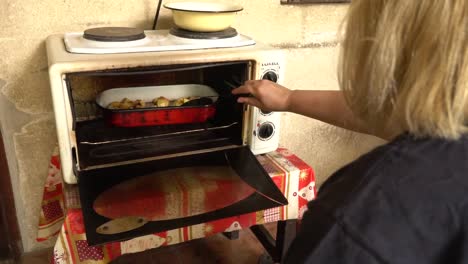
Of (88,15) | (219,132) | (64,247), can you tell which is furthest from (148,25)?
(64,247)

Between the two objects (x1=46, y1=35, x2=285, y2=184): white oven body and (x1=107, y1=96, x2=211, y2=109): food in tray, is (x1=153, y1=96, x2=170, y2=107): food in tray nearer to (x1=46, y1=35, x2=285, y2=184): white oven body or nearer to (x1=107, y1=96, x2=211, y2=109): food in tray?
(x1=107, y1=96, x2=211, y2=109): food in tray

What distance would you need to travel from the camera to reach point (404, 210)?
0.44m

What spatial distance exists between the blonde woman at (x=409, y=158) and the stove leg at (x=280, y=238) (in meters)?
0.59

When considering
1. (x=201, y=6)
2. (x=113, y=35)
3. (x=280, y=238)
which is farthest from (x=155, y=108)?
(x=280, y=238)

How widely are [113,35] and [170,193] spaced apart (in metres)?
0.35

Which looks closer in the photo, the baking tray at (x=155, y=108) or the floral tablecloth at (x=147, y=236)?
the floral tablecloth at (x=147, y=236)

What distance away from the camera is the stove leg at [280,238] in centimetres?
107

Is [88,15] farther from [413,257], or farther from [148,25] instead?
[413,257]

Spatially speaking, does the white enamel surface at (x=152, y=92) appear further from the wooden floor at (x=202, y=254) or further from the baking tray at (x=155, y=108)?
the wooden floor at (x=202, y=254)

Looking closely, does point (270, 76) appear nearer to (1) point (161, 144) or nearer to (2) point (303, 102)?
(2) point (303, 102)

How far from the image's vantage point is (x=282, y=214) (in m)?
1.01

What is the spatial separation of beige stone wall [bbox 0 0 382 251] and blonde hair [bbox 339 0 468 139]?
75cm

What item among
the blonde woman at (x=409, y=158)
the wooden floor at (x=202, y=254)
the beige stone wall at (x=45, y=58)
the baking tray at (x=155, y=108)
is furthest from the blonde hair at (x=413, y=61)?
the wooden floor at (x=202, y=254)

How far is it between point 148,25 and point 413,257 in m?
0.90
